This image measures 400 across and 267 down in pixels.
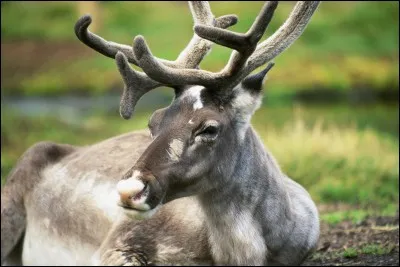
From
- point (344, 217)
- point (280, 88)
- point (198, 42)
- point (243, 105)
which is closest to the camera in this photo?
point (243, 105)

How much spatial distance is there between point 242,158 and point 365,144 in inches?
306

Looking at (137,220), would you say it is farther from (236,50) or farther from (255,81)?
(236,50)

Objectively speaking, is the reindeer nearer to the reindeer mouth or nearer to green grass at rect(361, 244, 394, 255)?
the reindeer mouth

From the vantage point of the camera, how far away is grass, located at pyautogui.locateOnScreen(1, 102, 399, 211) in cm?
1155

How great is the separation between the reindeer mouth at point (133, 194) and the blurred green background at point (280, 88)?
200 inches

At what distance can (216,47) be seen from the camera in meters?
25.4

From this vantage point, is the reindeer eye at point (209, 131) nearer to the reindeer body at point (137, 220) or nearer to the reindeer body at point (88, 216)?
the reindeer body at point (137, 220)

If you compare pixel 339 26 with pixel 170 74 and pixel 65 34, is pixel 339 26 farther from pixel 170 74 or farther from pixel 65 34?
pixel 170 74

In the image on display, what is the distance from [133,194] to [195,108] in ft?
2.87

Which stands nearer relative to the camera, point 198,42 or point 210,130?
point 210,130

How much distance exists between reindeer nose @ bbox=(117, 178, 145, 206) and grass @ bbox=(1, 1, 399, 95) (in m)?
17.0

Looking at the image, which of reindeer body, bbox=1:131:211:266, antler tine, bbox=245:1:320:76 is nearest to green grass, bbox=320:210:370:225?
reindeer body, bbox=1:131:211:266

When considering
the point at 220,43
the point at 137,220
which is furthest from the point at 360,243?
the point at 220,43

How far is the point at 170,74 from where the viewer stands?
6078mm
